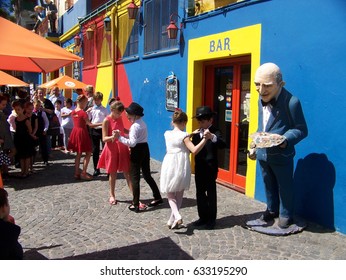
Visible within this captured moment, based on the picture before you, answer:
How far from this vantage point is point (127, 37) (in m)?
11.5

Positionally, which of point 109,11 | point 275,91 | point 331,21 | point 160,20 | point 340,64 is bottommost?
point 275,91

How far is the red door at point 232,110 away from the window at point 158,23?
1.78 metres

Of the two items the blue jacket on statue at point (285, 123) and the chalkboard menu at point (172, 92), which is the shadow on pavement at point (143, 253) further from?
the chalkboard menu at point (172, 92)

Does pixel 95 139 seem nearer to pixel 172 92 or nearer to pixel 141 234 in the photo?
pixel 172 92

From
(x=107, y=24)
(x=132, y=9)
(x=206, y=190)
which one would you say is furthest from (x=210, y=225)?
(x=107, y=24)

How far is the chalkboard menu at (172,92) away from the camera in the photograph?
8507 millimetres

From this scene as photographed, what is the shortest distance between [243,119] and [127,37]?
6051 mm

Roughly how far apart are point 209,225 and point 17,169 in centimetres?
548

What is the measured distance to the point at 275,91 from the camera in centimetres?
465

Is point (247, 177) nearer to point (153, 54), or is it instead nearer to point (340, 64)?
point (340, 64)

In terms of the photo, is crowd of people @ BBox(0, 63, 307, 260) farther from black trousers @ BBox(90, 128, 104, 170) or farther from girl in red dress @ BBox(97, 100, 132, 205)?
black trousers @ BBox(90, 128, 104, 170)

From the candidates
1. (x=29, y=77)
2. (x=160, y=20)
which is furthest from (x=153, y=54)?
(x=29, y=77)

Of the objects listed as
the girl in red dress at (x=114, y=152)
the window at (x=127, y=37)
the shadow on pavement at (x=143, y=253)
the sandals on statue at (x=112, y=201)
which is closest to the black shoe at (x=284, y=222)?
the shadow on pavement at (x=143, y=253)

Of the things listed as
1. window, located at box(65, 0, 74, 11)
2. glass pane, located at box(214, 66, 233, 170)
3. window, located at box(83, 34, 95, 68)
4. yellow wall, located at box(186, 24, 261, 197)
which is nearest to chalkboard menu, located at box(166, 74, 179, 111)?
yellow wall, located at box(186, 24, 261, 197)
